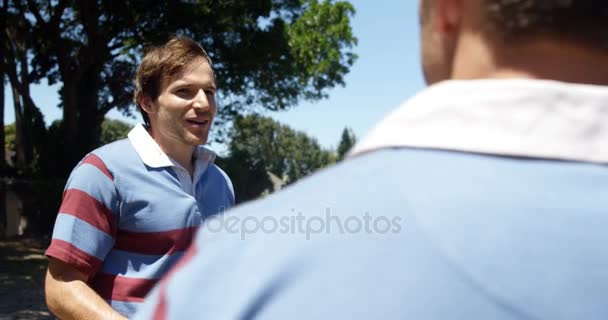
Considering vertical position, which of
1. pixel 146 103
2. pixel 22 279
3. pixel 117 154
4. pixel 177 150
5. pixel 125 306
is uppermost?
pixel 146 103

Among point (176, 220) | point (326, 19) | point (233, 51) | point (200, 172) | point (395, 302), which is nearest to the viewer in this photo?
point (395, 302)

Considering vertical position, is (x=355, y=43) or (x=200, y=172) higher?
(x=200, y=172)

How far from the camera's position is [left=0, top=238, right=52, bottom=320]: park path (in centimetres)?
863

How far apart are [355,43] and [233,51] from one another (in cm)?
950

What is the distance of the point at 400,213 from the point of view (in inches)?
27.9

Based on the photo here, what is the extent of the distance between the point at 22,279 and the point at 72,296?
10.3 metres

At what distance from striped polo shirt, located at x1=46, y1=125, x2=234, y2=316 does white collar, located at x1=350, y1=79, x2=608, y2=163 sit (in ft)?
5.44

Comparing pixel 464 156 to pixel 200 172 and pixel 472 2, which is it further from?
pixel 200 172

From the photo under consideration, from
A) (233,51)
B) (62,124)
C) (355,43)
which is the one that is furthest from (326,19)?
(62,124)

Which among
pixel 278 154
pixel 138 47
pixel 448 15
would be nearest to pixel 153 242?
pixel 448 15

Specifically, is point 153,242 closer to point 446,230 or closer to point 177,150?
point 177,150

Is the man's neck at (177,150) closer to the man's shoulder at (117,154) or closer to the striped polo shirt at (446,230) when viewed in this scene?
the man's shoulder at (117,154)

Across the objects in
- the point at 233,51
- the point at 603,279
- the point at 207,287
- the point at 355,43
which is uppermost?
the point at 207,287

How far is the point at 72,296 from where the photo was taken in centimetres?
210
